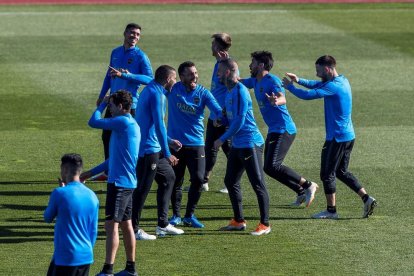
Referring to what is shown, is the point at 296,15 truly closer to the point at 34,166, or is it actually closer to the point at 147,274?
the point at 34,166

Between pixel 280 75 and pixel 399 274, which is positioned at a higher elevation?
pixel 280 75

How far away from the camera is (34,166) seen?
19.3 m

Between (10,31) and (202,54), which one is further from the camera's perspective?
(10,31)

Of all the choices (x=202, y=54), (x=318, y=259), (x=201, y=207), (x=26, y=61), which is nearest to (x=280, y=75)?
(x=202, y=54)

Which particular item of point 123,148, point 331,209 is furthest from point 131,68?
point 123,148

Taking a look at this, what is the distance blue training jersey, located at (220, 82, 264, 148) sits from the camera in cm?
1501

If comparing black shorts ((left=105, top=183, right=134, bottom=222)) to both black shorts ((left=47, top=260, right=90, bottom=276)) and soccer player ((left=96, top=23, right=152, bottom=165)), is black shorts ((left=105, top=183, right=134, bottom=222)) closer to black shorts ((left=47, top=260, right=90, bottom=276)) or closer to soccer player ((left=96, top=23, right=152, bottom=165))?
black shorts ((left=47, top=260, right=90, bottom=276))

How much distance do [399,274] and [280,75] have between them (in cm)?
1536

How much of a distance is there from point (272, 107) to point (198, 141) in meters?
1.36

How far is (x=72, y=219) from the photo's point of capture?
1096 cm

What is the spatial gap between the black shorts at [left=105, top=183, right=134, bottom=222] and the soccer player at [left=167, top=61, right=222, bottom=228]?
214 centimetres

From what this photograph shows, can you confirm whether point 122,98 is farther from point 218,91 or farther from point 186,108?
point 218,91

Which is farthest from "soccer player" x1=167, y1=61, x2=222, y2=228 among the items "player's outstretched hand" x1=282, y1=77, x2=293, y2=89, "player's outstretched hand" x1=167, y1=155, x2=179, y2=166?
"player's outstretched hand" x1=282, y1=77, x2=293, y2=89

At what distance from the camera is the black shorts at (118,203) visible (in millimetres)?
13281
